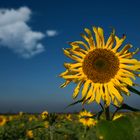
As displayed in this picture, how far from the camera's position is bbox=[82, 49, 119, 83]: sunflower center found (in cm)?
470

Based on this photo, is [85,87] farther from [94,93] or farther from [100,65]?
[100,65]

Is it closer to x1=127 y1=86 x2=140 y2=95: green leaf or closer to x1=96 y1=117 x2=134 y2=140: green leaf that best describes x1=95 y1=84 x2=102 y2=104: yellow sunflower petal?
x1=127 y1=86 x2=140 y2=95: green leaf

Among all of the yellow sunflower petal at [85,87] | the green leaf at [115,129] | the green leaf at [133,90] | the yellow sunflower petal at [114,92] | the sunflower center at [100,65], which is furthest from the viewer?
the sunflower center at [100,65]

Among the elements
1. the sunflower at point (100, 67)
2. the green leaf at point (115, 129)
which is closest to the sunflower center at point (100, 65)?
the sunflower at point (100, 67)

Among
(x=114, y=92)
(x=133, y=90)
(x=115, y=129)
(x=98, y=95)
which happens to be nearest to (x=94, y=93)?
(x=98, y=95)

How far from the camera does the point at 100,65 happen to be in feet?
15.5

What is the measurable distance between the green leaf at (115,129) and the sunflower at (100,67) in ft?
3.44

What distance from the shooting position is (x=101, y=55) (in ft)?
15.5

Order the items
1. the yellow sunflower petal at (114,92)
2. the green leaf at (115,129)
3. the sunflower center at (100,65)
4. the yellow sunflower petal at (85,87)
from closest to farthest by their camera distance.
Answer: the green leaf at (115,129), the yellow sunflower petal at (114,92), the yellow sunflower petal at (85,87), the sunflower center at (100,65)

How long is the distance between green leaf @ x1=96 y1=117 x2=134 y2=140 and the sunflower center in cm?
135

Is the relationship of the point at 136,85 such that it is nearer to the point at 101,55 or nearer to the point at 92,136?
the point at 101,55

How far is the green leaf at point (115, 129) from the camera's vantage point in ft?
10.4

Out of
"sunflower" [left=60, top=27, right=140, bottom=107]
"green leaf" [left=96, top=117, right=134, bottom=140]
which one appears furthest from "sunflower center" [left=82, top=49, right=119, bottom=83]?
"green leaf" [left=96, top=117, right=134, bottom=140]

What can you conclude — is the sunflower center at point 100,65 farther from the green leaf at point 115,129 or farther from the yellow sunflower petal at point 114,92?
the green leaf at point 115,129
